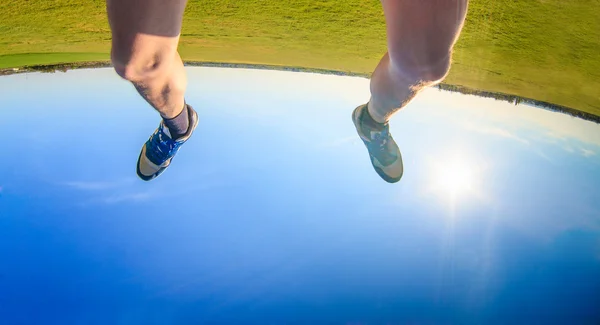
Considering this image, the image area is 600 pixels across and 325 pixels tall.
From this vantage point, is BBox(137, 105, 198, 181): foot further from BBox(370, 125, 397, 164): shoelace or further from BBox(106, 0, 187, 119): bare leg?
BBox(370, 125, 397, 164): shoelace

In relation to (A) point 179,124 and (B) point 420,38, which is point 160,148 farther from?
(B) point 420,38

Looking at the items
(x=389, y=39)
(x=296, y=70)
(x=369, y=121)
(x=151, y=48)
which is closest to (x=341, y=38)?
(x=296, y=70)

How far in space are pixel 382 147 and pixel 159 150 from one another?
2.61 feet

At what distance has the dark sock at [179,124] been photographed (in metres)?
1.16

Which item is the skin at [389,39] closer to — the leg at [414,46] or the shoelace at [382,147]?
the leg at [414,46]

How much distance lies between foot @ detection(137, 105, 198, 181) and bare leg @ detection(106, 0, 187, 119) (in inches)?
13.3

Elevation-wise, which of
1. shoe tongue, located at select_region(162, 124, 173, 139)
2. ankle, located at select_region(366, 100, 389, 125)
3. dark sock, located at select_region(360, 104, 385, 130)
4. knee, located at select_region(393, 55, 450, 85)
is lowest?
shoe tongue, located at select_region(162, 124, 173, 139)

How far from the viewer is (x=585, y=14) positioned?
377 centimetres

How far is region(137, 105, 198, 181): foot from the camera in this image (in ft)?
4.14

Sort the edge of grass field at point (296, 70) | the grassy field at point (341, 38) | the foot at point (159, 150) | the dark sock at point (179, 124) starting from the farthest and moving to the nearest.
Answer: the edge of grass field at point (296, 70) → the grassy field at point (341, 38) → the foot at point (159, 150) → the dark sock at point (179, 124)

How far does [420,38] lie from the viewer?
2.58ft

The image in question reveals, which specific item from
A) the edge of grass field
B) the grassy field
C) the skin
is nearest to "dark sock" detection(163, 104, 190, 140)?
the skin

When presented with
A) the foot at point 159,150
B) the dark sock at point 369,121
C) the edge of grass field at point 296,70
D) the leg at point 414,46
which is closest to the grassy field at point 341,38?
the edge of grass field at point 296,70

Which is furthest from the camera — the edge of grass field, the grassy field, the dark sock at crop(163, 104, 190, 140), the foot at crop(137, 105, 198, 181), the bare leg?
the edge of grass field
